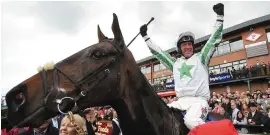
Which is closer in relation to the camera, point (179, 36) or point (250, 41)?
point (179, 36)

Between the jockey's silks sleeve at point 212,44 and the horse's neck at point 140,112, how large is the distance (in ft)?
3.51

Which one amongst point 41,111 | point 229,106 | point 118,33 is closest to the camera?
point 41,111

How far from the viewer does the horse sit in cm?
237

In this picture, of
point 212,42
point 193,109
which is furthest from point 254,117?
point 193,109

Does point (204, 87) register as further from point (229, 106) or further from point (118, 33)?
point (229, 106)

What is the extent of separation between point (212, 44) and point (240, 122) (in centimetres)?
712

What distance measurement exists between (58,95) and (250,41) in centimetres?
3672

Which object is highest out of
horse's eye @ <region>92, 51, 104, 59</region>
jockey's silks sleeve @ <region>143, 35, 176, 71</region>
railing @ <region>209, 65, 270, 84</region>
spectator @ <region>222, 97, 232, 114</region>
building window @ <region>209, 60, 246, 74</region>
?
building window @ <region>209, 60, 246, 74</region>

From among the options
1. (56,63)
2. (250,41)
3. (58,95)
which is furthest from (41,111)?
(250,41)

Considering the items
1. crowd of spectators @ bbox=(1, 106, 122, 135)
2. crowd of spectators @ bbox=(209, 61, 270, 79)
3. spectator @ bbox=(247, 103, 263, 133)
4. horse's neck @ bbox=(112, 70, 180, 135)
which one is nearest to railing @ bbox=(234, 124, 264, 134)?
spectator @ bbox=(247, 103, 263, 133)

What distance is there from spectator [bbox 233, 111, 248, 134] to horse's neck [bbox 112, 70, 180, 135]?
729cm

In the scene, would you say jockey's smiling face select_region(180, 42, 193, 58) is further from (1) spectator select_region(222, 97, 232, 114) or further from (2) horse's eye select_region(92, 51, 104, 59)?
(1) spectator select_region(222, 97, 232, 114)

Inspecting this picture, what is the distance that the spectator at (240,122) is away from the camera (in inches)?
364

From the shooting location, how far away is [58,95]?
2426 millimetres
